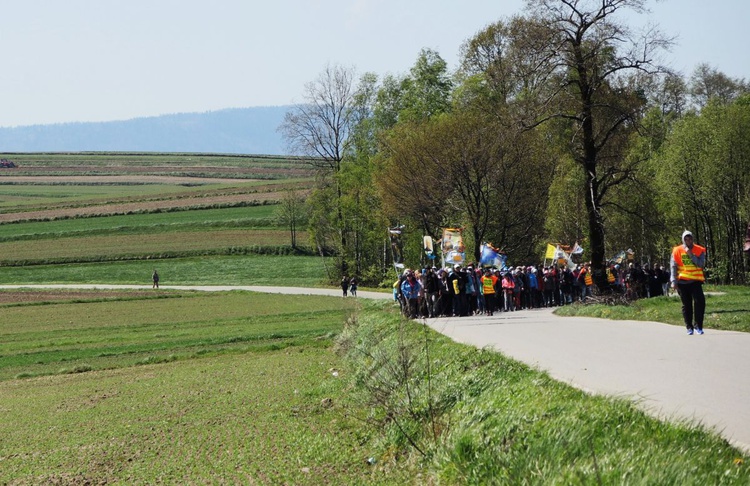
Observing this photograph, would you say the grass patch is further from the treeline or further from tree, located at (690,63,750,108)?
tree, located at (690,63,750,108)

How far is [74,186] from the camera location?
5994 inches

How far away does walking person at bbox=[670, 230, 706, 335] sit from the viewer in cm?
1467

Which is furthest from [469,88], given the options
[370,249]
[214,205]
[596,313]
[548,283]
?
[214,205]

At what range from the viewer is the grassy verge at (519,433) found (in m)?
6.32

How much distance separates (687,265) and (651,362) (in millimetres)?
3349

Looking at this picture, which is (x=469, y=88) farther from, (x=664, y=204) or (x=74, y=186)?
(x=74, y=186)

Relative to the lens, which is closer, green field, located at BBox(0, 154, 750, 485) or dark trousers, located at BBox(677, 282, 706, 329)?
green field, located at BBox(0, 154, 750, 485)

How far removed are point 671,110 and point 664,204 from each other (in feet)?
80.9

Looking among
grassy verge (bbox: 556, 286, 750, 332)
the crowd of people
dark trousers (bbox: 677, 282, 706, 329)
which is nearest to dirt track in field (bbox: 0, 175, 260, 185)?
the crowd of people

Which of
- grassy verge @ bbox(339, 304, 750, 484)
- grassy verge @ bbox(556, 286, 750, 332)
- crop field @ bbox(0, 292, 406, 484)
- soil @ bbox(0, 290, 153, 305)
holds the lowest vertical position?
crop field @ bbox(0, 292, 406, 484)

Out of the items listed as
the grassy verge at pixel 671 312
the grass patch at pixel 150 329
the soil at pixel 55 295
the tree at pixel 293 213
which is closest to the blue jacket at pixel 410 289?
the grass patch at pixel 150 329

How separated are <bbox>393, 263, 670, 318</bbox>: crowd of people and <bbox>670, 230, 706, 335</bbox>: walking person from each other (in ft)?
30.8

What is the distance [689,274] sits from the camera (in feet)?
48.5

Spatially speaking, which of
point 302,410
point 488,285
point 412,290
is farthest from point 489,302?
point 302,410
